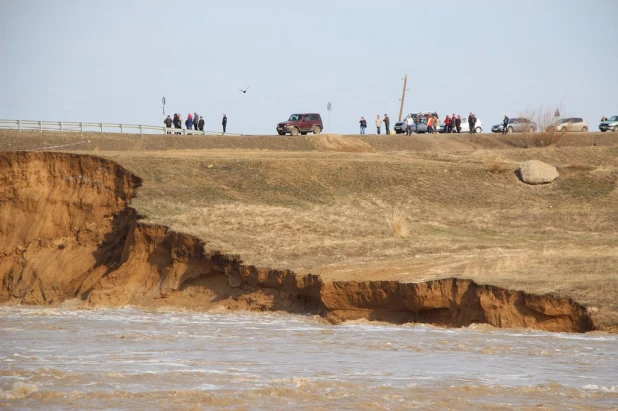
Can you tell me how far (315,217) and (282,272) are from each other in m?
6.75

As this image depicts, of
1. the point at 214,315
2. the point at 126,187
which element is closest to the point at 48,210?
the point at 126,187

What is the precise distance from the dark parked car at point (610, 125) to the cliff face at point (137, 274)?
37.7m

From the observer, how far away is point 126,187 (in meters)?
30.1

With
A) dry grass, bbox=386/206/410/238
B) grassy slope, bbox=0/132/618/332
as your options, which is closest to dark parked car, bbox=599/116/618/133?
grassy slope, bbox=0/132/618/332

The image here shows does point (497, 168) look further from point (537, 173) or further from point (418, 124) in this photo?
point (418, 124)

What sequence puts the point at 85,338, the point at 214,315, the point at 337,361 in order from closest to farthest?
the point at 337,361 < the point at 85,338 < the point at 214,315

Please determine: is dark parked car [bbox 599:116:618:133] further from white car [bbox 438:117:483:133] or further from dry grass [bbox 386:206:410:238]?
dry grass [bbox 386:206:410:238]

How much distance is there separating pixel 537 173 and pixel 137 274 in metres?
16.2

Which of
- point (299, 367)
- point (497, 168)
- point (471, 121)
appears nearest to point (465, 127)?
point (471, 121)

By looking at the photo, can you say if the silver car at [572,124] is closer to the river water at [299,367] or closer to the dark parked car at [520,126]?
the dark parked car at [520,126]

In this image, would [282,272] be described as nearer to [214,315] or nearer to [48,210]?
[214,315]

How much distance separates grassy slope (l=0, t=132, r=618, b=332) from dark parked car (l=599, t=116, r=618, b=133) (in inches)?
649

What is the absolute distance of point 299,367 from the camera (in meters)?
14.8

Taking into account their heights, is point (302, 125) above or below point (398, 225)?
above
